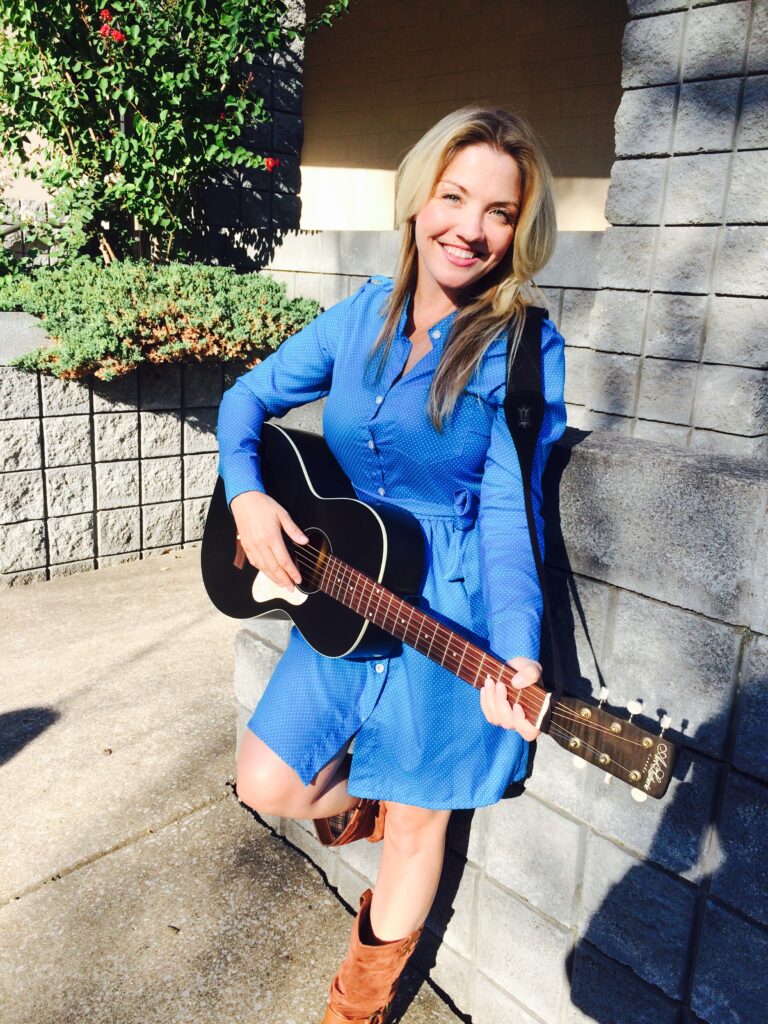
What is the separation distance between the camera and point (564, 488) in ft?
5.67

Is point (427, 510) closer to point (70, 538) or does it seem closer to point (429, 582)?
point (429, 582)

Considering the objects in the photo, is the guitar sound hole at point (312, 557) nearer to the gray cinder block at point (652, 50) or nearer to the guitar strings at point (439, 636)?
the guitar strings at point (439, 636)

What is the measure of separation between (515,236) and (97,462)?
3.50 meters

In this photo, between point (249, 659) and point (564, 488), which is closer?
point (564, 488)

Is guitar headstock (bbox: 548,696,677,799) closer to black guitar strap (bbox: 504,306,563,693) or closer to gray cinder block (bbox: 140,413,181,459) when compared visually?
black guitar strap (bbox: 504,306,563,693)

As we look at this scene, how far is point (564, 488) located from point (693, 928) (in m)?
0.85

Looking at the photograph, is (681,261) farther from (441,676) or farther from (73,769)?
(73,769)

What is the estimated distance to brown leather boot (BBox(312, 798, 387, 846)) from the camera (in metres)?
2.12

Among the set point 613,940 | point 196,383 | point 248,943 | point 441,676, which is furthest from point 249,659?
point 196,383

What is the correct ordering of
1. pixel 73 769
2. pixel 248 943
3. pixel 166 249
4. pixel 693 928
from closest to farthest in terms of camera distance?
pixel 693 928
pixel 248 943
pixel 73 769
pixel 166 249

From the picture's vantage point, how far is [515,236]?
71.3 inches

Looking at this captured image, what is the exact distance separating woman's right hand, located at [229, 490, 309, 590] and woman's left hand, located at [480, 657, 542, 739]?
2.12ft

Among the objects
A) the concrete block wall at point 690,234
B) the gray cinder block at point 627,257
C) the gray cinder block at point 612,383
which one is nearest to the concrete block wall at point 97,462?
the gray cinder block at point 612,383

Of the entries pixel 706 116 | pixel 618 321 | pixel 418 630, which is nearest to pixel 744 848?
pixel 418 630
